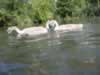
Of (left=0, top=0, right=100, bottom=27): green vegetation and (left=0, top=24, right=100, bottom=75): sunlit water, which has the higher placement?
(left=0, top=0, right=100, bottom=27): green vegetation

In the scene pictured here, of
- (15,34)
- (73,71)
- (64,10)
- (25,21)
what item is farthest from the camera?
(64,10)

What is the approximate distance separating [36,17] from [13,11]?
11.8 ft

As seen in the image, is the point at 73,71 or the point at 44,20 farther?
the point at 44,20

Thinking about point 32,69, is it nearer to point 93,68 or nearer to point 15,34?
point 93,68

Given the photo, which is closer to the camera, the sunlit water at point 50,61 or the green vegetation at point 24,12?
the sunlit water at point 50,61

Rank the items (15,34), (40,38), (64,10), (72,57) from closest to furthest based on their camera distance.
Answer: (72,57)
(40,38)
(15,34)
(64,10)

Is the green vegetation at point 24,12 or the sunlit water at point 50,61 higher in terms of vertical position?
Answer: the green vegetation at point 24,12

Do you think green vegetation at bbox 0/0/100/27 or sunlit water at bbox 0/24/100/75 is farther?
green vegetation at bbox 0/0/100/27

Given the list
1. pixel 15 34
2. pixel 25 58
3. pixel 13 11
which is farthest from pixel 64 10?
pixel 25 58

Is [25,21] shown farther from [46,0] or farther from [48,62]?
[48,62]

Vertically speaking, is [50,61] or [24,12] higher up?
[24,12]

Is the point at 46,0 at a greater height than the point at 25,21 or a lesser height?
greater

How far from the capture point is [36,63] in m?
11.9

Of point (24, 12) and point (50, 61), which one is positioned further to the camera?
point (24, 12)
